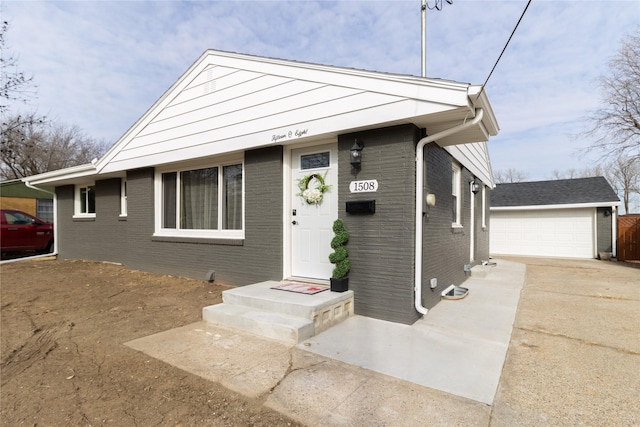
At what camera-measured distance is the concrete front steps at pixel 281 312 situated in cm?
360

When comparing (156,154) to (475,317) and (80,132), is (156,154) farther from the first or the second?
(80,132)

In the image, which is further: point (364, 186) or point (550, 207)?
point (550, 207)

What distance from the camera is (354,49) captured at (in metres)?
7.27

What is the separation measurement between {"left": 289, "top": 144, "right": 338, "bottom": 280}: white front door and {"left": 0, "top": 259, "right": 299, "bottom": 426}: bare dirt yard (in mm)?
1578

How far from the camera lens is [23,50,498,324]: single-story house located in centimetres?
412

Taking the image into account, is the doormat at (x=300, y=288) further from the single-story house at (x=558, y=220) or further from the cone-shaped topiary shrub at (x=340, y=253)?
the single-story house at (x=558, y=220)

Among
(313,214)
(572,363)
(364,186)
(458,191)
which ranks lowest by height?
(572,363)

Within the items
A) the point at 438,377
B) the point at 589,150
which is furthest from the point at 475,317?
the point at 589,150

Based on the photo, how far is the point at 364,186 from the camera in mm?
4402

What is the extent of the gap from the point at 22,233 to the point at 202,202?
7.84 m

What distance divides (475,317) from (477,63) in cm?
417

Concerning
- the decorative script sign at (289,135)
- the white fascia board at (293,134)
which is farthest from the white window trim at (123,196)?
the decorative script sign at (289,135)

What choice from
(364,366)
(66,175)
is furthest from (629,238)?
(66,175)

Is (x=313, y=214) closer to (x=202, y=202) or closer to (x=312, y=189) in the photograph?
(x=312, y=189)
